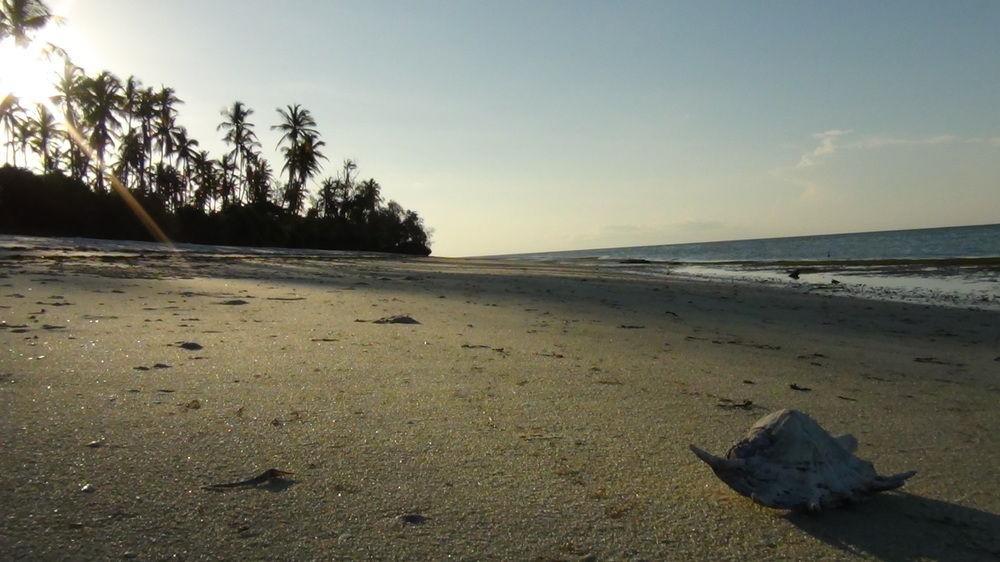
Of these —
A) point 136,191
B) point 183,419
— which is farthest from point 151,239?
point 183,419

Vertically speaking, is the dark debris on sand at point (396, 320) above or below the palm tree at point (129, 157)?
below

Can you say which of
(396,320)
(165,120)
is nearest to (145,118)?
(165,120)

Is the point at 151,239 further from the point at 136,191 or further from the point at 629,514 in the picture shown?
the point at 629,514

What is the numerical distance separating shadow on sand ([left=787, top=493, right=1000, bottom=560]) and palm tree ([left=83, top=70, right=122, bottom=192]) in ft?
144

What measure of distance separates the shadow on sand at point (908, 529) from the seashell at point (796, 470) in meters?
0.05

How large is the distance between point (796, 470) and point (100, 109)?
45586 millimetres

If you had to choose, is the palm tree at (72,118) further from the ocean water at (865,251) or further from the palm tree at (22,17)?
the ocean water at (865,251)

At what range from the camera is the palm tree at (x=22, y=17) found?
2294 centimetres

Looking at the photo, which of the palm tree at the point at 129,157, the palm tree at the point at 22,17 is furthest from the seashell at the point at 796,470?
the palm tree at the point at 129,157

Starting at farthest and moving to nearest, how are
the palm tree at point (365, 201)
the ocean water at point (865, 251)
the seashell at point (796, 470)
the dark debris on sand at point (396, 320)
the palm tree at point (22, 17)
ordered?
the palm tree at point (365, 201)
the ocean water at point (865, 251)
the palm tree at point (22, 17)
the dark debris on sand at point (396, 320)
the seashell at point (796, 470)

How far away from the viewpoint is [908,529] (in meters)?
1.92

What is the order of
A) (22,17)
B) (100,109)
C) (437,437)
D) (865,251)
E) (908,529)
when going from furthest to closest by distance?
(865,251) → (100,109) → (22,17) → (437,437) → (908,529)

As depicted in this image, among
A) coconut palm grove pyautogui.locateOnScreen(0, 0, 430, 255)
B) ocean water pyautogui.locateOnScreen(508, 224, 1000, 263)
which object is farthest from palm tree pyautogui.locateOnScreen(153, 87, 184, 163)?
ocean water pyautogui.locateOnScreen(508, 224, 1000, 263)

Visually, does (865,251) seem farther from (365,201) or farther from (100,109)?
(100,109)
